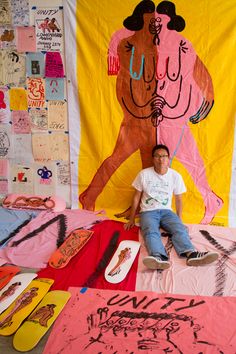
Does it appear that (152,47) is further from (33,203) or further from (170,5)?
(33,203)

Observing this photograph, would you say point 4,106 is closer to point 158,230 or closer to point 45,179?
point 45,179

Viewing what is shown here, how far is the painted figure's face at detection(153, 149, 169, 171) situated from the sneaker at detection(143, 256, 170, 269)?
759 millimetres

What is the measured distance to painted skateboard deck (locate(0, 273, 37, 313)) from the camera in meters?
1.65

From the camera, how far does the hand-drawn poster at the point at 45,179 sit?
271cm

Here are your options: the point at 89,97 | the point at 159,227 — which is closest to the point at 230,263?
the point at 159,227

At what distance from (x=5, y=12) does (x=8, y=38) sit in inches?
7.3

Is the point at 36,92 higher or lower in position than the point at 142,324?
higher

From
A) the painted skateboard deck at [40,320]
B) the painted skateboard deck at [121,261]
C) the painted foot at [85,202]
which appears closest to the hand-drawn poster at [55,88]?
the painted foot at [85,202]

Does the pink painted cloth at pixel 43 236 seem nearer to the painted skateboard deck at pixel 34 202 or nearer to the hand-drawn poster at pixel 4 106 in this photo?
the painted skateboard deck at pixel 34 202

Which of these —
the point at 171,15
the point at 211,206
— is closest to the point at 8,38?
the point at 171,15

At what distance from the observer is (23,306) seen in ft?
5.28

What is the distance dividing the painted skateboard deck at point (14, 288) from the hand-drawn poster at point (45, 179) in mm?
1003

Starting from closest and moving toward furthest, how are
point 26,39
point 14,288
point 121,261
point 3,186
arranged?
point 14,288 → point 121,261 → point 26,39 → point 3,186

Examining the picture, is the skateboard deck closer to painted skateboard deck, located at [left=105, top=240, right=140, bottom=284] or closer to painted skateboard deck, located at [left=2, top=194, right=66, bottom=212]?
painted skateboard deck, located at [left=105, top=240, right=140, bottom=284]
